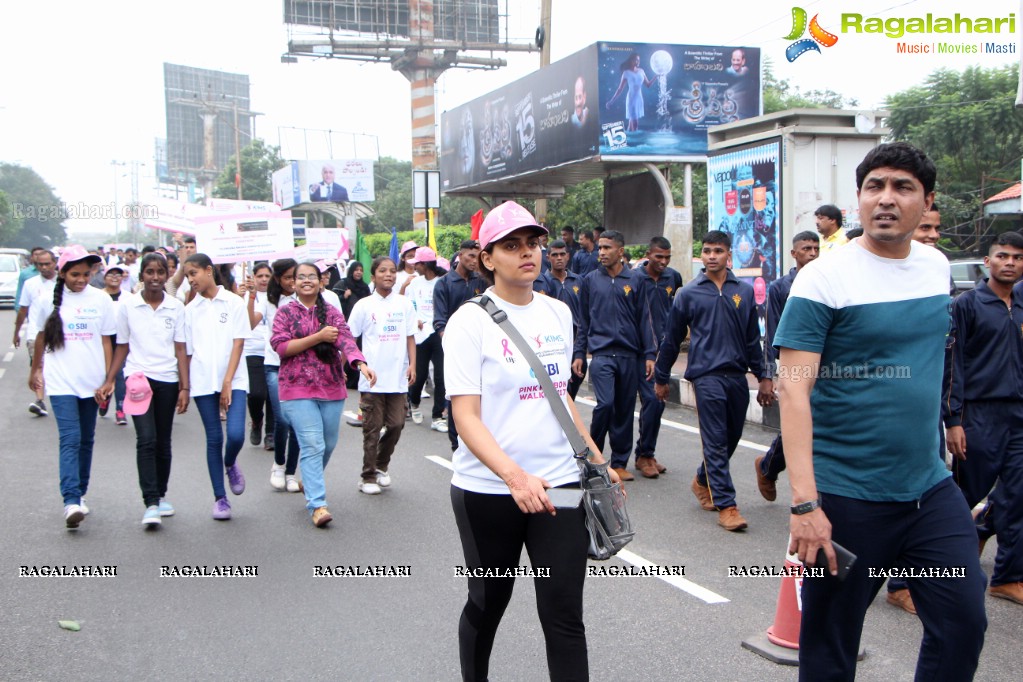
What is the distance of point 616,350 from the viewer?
26.8ft

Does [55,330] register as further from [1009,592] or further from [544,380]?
[1009,592]

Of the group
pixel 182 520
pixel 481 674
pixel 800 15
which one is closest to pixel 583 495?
pixel 481 674

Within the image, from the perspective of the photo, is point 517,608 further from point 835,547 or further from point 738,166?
point 738,166

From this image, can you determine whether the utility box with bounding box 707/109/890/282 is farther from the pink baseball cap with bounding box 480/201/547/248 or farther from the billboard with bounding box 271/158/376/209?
the billboard with bounding box 271/158/376/209

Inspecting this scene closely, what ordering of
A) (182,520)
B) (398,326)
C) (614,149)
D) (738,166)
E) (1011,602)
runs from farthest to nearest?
(614,149)
(738,166)
(398,326)
(182,520)
(1011,602)

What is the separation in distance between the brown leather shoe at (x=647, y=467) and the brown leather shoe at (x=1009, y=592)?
3.23 metres

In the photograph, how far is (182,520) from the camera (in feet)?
22.7

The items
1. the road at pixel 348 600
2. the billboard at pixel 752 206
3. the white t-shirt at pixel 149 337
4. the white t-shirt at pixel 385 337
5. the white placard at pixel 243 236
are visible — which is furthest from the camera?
the billboard at pixel 752 206

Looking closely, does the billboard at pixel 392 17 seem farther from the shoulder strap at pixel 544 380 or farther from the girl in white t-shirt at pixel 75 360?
the shoulder strap at pixel 544 380

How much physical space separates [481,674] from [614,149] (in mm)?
14489

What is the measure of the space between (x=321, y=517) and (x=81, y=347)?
1950 mm

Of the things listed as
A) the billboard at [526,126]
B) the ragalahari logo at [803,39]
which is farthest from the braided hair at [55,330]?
the billboard at [526,126]

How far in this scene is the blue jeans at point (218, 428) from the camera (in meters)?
6.83

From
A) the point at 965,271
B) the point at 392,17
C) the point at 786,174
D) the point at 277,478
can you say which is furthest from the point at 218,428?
the point at 392,17
